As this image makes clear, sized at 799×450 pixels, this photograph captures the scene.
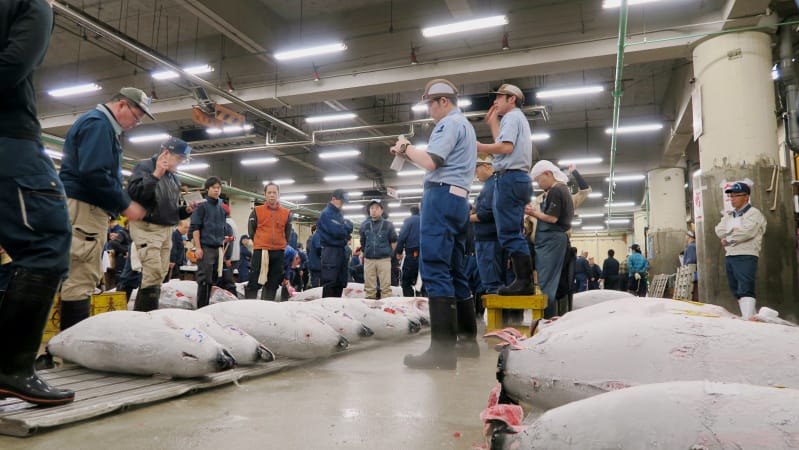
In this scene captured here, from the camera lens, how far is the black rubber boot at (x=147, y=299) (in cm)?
430

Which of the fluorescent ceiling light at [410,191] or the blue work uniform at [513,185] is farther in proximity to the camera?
the fluorescent ceiling light at [410,191]

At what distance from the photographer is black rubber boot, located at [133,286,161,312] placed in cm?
430

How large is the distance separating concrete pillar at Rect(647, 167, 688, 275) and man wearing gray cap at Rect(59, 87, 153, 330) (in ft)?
50.7

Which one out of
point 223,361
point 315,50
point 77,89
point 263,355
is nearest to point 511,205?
point 263,355

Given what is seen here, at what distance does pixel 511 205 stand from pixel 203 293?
12.5 feet

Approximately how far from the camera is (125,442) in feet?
5.33

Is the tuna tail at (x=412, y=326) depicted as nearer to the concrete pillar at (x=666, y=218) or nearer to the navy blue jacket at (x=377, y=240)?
the navy blue jacket at (x=377, y=240)

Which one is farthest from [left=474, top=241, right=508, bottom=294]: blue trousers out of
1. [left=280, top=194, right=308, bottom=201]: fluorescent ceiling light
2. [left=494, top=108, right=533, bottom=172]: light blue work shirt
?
[left=280, top=194, right=308, bottom=201]: fluorescent ceiling light

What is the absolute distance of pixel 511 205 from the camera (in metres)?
3.85

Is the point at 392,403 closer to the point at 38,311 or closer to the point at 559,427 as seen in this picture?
the point at 559,427

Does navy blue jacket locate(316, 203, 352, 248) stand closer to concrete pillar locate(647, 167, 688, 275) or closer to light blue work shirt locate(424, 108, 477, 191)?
light blue work shirt locate(424, 108, 477, 191)

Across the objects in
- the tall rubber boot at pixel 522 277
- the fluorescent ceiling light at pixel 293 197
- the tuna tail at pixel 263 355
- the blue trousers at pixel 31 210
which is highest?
the fluorescent ceiling light at pixel 293 197

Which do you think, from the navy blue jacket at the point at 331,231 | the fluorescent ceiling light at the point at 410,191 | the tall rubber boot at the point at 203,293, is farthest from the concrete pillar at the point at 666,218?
the tall rubber boot at the point at 203,293

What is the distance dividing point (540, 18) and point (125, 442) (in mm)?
11267
